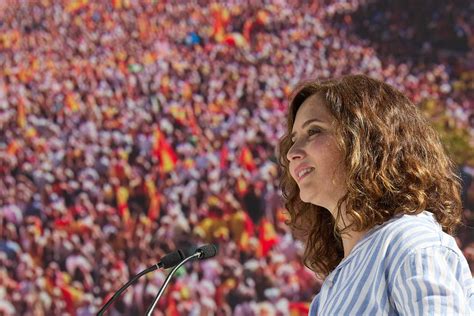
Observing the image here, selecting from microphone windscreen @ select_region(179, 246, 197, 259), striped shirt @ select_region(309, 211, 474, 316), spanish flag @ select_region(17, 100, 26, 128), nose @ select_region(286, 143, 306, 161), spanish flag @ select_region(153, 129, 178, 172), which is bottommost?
spanish flag @ select_region(153, 129, 178, 172)

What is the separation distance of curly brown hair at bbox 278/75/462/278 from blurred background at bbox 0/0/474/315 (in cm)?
210

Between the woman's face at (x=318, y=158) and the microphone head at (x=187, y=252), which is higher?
the woman's face at (x=318, y=158)

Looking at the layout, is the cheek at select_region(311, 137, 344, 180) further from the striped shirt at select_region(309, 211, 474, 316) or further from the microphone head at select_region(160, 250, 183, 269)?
the microphone head at select_region(160, 250, 183, 269)

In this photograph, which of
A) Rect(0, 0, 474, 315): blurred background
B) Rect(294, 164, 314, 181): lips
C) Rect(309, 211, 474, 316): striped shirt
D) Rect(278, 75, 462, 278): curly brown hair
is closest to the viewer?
Rect(309, 211, 474, 316): striped shirt

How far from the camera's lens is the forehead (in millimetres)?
1354

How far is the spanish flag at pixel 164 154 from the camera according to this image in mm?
3521

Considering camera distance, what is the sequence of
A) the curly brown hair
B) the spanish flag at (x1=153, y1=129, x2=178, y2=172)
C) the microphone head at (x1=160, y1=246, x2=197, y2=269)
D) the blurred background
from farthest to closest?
1. the spanish flag at (x1=153, y1=129, x2=178, y2=172)
2. the blurred background
3. the microphone head at (x1=160, y1=246, x2=197, y2=269)
4. the curly brown hair

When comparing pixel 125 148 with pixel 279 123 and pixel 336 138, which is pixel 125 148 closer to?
pixel 279 123

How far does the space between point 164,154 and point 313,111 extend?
221 cm

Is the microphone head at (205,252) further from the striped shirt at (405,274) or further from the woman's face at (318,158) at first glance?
the striped shirt at (405,274)

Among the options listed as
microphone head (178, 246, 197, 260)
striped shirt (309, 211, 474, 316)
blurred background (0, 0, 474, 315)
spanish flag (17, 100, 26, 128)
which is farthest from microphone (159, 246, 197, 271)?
spanish flag (17, 100, 26, 128)


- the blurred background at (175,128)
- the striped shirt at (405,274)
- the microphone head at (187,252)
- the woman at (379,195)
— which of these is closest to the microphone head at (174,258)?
the microphone head at (187,252)

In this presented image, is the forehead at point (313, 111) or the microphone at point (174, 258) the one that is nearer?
the forehead at point (313, 111)

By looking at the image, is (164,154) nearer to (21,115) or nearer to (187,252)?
(21,115)
